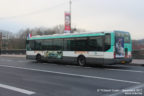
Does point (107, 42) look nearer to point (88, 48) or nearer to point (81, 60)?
point (88, 48)

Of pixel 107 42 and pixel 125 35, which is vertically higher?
pixel 125 35

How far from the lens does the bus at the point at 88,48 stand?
45.7 ft

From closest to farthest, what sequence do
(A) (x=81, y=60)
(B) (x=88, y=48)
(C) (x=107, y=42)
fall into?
1. (C) (x=107, y=42)
2. (B) (x=88, y=48)
3. (A) (x=81, y=60)

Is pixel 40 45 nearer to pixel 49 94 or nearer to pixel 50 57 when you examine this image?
pixel 50 57

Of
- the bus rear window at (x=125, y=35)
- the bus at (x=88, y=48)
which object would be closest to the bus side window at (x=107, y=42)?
the bus at (x=88, y=48)

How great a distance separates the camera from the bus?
45.7 feet

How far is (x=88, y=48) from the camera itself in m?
15.5

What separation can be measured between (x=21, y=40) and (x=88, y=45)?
185 ft

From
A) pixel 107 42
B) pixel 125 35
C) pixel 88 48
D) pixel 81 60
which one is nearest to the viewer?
pixel 107 42

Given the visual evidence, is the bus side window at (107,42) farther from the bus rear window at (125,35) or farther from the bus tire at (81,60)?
the bus tire at (81,60)

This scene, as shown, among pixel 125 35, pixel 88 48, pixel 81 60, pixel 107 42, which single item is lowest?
pixel 81 60

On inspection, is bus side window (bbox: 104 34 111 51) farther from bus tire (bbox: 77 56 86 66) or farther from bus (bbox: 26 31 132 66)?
bus tire (bbox: 77 56 86 66)

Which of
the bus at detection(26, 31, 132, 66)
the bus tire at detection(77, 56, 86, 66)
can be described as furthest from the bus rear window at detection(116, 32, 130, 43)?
the bus tire at detection(77, 56, 86, 66)

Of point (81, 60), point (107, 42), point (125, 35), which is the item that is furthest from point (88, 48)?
point (125, 35)
